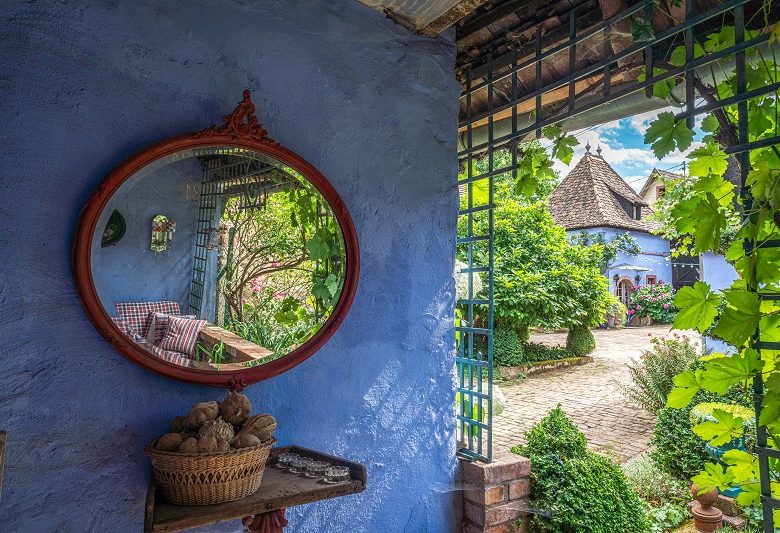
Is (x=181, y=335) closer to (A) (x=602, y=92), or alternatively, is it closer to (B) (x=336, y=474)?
(B) (x=336, y=474)

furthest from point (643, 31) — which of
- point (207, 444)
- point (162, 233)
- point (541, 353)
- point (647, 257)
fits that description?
point (647, 257)

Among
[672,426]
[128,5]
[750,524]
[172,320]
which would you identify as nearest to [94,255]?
[172,320]

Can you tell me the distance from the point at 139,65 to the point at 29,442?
1.24 metres

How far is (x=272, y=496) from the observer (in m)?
1.52

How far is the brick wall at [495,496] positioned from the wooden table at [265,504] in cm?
83

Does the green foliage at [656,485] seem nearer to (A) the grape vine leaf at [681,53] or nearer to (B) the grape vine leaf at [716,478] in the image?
(B) the grape vine leaf at [716,478]

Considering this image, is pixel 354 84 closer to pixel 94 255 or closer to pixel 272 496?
pixel 94 255

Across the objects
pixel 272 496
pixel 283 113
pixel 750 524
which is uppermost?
pixel 283 113

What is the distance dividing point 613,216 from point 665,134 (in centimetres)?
1872

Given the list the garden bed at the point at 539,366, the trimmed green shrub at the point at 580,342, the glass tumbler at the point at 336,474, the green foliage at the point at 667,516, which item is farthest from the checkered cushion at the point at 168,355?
the trimmed green shrub at the point at 580,342

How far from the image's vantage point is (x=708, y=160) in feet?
5.06

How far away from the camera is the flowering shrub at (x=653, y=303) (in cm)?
1844

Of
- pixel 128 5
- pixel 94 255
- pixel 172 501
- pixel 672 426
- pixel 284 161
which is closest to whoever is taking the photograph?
pixel 172 501

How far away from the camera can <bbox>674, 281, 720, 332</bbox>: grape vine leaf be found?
1.45 meters
